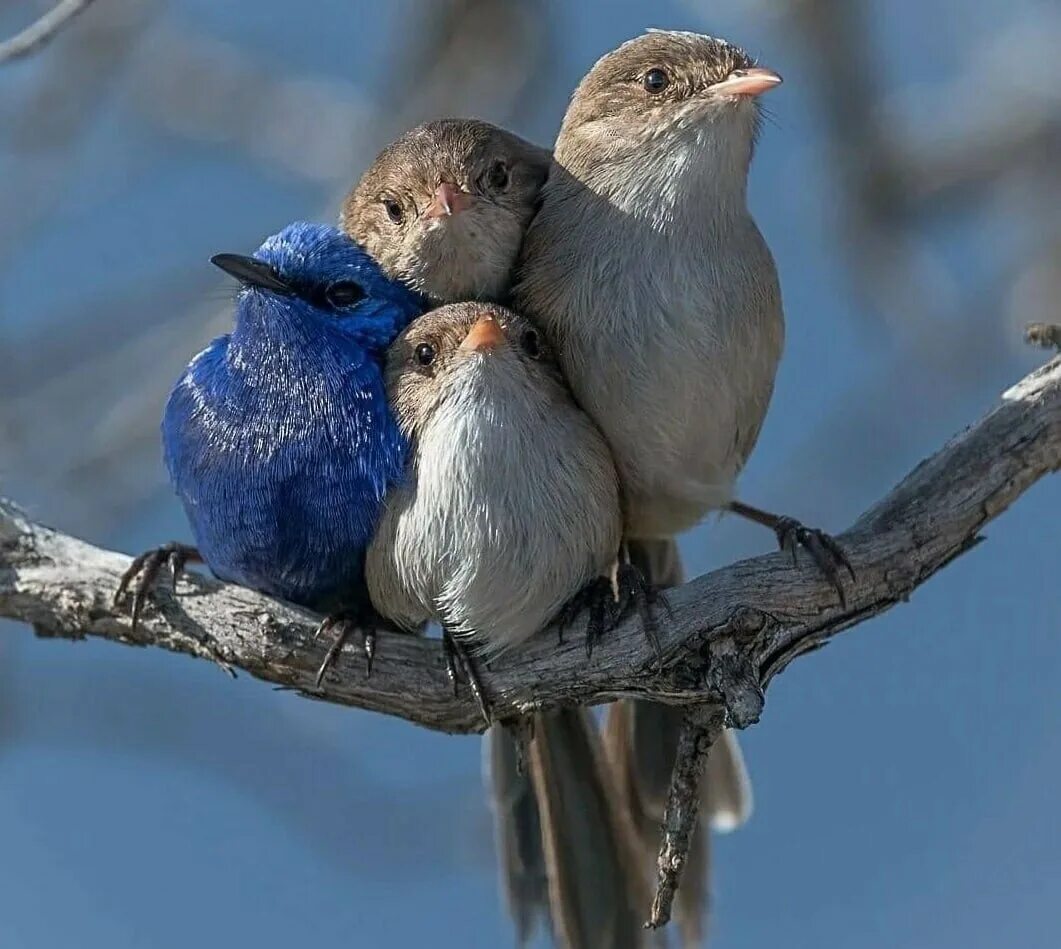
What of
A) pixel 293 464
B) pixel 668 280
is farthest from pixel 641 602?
pixel 293 464

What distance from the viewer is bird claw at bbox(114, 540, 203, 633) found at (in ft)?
15.9

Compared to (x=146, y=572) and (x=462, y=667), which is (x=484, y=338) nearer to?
(x=462, y=667)

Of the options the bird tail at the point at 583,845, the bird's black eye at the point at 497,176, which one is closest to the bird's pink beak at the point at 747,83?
the bird's black eye at the point at 497,176

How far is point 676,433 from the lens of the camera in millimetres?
4711

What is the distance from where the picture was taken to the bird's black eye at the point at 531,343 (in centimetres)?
463

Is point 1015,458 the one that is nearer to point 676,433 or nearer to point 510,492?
point 676,433

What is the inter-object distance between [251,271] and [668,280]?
1.14 meters

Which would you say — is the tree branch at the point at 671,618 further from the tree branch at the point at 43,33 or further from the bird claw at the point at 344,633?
the tree branch at the point at 43,33

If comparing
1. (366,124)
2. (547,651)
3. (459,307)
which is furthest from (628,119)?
(366,124)

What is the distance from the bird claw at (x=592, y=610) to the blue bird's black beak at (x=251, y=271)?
1.16m

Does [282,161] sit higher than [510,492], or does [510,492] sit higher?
[282,161]

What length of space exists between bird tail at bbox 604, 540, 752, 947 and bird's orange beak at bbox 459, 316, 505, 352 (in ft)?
4.56

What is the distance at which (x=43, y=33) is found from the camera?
437 centimetres

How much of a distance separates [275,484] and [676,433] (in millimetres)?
1103
